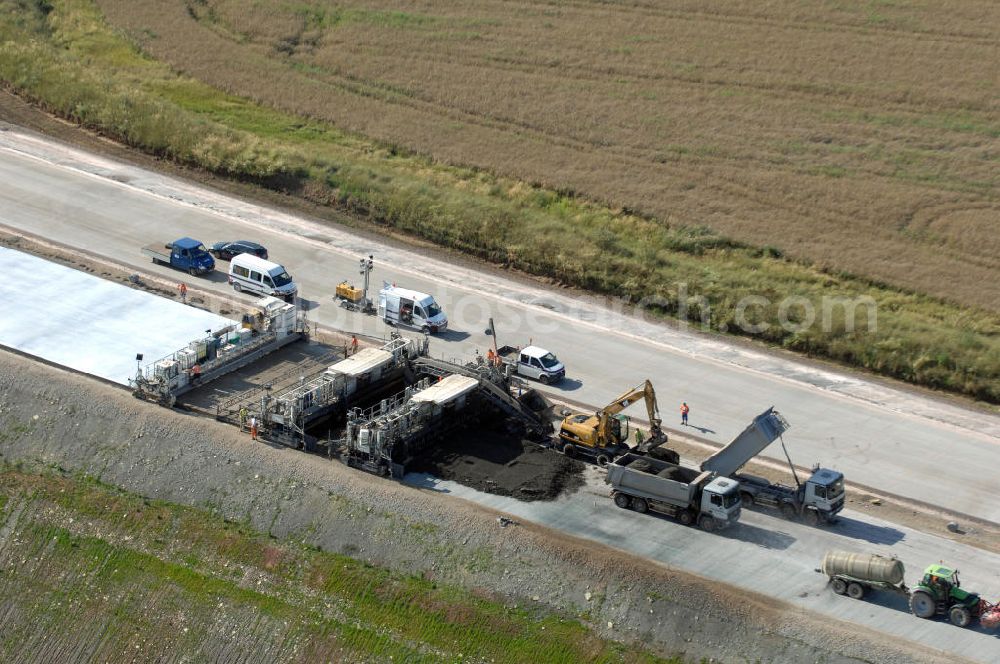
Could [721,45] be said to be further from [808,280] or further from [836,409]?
[836,409]

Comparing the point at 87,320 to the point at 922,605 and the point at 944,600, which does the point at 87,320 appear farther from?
the point at 944,600

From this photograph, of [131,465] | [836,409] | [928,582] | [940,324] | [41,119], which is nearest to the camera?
[928,582]

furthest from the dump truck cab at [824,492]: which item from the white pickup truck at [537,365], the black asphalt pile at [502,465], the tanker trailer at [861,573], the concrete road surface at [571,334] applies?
the white pickup truck at [537,365]

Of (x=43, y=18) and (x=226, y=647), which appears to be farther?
(x=43, y=18)

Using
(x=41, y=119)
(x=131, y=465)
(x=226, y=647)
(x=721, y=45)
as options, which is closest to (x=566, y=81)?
(x=721, y=45)

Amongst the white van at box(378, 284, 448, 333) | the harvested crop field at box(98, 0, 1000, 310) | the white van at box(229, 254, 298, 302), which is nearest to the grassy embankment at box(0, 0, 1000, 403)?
the harvested crop field at box(98, 0, 1000, 310)

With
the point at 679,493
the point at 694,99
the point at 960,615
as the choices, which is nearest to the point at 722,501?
the point at 679,493
